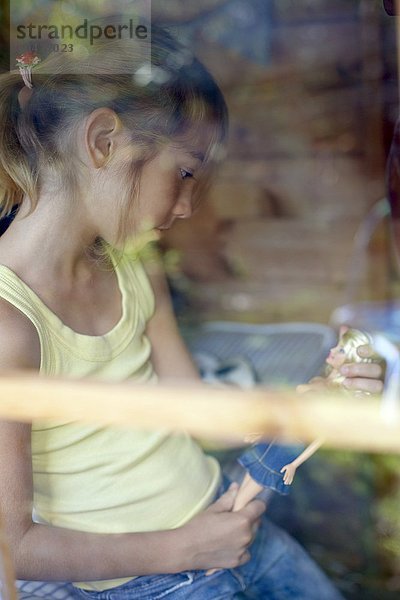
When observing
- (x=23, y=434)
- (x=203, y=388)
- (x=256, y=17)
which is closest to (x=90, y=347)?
(x=23, y=434)

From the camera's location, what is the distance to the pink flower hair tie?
1.16m

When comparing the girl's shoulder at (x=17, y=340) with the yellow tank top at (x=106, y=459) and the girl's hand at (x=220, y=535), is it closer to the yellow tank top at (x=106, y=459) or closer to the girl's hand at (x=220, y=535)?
the yellow tank top at (x=106, y=459)

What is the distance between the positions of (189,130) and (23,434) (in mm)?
475

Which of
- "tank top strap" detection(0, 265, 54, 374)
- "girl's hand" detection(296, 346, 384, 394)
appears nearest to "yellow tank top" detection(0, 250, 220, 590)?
"tank top strap" detection(0, 265, 54, 374)

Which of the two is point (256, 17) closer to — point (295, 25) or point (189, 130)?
point (295, 25)

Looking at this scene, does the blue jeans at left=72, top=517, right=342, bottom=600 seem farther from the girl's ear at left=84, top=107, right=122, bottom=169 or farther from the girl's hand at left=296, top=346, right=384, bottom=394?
the girl's ear at left=84, top=107, right=122, bottom=169

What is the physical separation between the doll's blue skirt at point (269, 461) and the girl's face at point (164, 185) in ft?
1.17

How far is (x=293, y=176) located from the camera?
9.97ft

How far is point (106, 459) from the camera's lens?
1.24 meters

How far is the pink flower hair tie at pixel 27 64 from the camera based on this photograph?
1.16m

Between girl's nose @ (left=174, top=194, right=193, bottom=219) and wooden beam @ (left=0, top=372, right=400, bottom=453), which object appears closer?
wooden beam @ (left=0, top=372, right=400, bottom=453)

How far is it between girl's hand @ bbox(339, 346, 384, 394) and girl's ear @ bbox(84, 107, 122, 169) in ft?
1.47

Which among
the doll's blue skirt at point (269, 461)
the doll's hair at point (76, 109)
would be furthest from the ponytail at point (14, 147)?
the doll's blue skirt at point (269, 461)

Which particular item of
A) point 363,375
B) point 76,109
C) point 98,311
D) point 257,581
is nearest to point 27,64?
point 76,109
